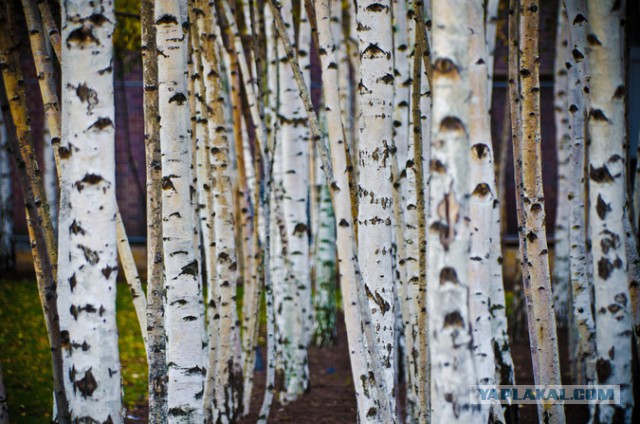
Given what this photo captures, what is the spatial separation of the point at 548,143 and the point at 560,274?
6.06 meters

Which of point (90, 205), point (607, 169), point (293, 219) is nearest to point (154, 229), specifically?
point (90, 205)

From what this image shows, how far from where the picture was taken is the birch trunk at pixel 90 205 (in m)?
2.66

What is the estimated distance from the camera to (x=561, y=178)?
8.22m

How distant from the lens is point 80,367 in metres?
2.74

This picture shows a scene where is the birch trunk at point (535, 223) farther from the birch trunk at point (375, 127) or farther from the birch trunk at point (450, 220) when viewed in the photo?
the birch trunk at point (450, 220)

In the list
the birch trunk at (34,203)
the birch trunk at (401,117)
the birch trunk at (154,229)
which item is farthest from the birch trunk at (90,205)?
the birch trunk at (401,117)

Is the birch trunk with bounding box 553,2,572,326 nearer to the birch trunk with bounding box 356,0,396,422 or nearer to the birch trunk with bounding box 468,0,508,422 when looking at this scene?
the birch trunk with bounding box 356,0,396,422

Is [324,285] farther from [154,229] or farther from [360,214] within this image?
[154,229]

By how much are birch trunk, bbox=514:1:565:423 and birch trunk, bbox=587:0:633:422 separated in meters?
0.37

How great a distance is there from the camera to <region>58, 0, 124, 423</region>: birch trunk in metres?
2.66

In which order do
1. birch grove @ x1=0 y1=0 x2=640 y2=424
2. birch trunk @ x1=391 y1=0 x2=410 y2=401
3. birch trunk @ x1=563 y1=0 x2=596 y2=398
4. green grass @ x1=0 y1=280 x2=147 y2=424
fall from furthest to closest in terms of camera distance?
green grass @ x1=0 y1=280 x2=147 y2=424
birch trunk @ x1=563 y1=0 x2=596 y2=398
birch trunk @ x1=391 y1=0 x2=410 y2=401
birch grove @ x1=0 y1=0 x2=640 y2=424

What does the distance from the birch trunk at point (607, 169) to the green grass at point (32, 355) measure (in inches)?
188

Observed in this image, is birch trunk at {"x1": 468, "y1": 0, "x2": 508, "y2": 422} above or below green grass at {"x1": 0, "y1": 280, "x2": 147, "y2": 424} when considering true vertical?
above

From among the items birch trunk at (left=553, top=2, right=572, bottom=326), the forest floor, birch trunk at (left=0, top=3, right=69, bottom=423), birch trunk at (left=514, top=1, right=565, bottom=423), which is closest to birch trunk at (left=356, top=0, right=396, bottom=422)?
birch trunk at (left=514, top=1, right=565, bottom=423)
